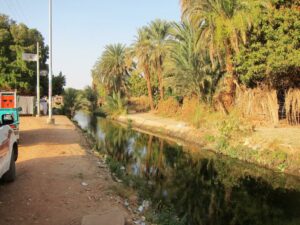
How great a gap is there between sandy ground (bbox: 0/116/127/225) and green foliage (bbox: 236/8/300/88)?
40.2 feet

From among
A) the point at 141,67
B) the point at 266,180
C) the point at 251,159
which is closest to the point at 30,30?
the point at 141,67

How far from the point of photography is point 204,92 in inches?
1231

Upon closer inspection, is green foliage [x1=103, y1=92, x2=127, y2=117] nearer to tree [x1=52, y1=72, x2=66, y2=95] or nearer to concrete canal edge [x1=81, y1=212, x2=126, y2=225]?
tree [x1=52, y1=72, x2=66, y2=95]

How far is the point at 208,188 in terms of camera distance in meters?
13.1

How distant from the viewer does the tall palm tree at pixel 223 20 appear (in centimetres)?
2198

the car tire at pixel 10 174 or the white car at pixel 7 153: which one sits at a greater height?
the white car at pixel 7 153

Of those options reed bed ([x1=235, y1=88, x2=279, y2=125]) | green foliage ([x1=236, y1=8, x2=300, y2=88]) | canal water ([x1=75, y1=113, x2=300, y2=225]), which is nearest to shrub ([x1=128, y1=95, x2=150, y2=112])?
reed bed ([x1=235, y1=88, x2=279, y2=125])

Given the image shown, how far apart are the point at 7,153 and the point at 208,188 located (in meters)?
7.25

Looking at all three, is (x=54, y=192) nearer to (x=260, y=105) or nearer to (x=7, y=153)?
(x=7, y=153)

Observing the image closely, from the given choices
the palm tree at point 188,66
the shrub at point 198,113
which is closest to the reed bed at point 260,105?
the shrub at point 198,113

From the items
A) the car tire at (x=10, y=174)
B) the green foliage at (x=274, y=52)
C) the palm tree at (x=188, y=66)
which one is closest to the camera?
the car tire at (x=10, y=174)

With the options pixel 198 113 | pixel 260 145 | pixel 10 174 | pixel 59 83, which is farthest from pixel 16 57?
pixel 10 174

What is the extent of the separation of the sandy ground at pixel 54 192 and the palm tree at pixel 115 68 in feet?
150

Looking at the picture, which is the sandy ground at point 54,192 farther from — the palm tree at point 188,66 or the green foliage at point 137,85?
the green foliage at point 137,85
